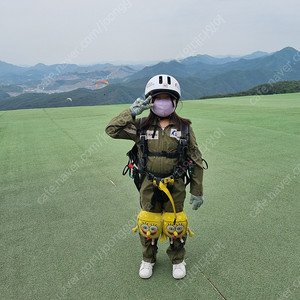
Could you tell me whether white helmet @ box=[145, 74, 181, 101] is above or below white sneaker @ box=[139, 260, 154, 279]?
above

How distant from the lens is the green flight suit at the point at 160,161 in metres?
2.48

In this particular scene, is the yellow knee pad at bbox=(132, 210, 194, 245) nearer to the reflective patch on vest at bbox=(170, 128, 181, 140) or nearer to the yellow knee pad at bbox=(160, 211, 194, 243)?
the yellow knee pad at bbox=(160, 211, 194, 243)

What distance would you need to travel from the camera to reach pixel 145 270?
2604 millimetres

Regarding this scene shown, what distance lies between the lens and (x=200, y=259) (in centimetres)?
288

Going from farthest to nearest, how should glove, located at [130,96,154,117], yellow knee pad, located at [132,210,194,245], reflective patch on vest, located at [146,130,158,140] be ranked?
yellow knee pad, located at [132,210,194,245] < reflective patch on vest, located at [146,130,158,140] < glove, located at [130,96,154,117]

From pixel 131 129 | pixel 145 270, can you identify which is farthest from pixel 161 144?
pixel 145 270

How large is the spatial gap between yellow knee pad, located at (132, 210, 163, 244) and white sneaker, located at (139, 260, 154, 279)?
25 centimetres

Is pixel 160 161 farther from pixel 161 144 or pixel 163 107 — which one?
pixel 163 107

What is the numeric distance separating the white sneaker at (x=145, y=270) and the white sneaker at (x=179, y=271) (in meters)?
0.25

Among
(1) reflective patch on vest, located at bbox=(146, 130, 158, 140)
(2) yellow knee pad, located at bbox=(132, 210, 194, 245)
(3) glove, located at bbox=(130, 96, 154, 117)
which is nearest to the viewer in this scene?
(3) glove, located at bbox=(130, 96, 154, 117)

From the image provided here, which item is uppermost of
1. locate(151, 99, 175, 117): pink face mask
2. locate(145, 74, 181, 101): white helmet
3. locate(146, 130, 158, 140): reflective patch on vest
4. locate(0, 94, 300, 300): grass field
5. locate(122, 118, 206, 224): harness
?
locate(145, 74, 181, 101): white helmet

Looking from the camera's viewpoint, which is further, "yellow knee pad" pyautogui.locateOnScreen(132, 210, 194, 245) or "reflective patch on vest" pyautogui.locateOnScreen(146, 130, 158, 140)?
"yellow knee pad" pyautogui.locateOnScreen(132, 210, 194, 245)

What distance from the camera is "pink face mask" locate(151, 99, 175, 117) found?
96.6 inches

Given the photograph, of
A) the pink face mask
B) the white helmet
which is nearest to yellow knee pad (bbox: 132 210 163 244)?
the pink face mask
